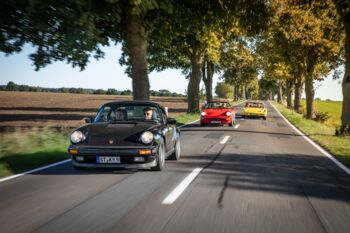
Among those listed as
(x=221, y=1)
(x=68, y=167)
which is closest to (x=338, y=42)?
(x=221, y=1)

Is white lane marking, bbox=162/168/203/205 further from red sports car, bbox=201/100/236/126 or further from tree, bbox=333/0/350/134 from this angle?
red sports car, bbox=201/100/236/126

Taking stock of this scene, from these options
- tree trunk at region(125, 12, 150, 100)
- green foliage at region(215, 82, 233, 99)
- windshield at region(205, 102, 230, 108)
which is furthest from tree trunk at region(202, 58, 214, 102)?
green foliage at region(215, 82, 233, 99)

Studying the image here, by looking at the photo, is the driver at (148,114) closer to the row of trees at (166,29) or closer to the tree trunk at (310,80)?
the row of trees at (166,29)

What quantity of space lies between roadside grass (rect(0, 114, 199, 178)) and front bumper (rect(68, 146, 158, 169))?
4.59 ft

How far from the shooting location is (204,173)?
8.31 m

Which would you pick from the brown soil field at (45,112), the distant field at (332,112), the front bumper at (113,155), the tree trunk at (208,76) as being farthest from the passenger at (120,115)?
the tree trunk at (208,76)

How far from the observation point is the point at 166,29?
19781 mm

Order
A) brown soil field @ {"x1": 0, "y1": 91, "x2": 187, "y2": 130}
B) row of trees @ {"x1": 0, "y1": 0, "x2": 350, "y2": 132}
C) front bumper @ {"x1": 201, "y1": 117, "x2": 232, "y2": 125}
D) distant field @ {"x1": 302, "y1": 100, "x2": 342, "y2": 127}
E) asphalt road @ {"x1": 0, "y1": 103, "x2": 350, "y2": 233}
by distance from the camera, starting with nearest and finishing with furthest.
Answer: asphalt road @ {"x1": 0, "y1": 103, "x2": 350, "y2": 233} < row of trees @ {"x1": 0, "y1": 0, "x2": 350, "y2": 132} < front bumper @ {"x1": 201, "y1": 117, "x2": 232, "y2": 125} < brown soil field @ {"x1": 0, "y1": 91, "x2": 187, "y2": 130} < distant field @ {"x1": 302, "y1": 100, "x2": 342, "y2": 127}

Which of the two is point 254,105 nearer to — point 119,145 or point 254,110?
point 254,110

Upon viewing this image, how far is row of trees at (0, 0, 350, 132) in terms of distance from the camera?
11.2 m

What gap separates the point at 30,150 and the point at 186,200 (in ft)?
21.2

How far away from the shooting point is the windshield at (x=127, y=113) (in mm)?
9211

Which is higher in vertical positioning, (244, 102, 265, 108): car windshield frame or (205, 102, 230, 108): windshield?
(205, 102, 230, 108): windshield

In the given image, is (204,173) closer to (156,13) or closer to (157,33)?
(156,13)
